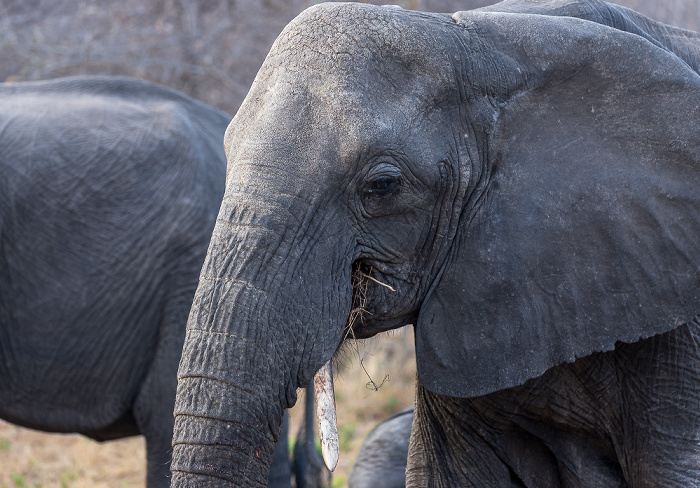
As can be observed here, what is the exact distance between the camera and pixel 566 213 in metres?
2.09

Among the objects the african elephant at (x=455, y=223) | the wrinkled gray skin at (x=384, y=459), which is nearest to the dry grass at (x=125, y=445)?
the wrinkled gray skin at (x=384, y=459)

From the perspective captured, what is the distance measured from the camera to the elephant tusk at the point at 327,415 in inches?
74.4

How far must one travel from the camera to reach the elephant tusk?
6.20 ft

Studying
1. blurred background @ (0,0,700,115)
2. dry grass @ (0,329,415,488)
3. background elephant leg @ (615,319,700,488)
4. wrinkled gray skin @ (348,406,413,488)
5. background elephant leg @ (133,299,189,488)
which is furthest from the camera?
blurred background @ (0,0,700,115)

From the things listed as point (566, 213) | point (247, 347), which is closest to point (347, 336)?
point (247, 347)

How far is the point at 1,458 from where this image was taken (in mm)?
5543

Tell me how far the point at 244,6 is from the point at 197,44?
0.45 m

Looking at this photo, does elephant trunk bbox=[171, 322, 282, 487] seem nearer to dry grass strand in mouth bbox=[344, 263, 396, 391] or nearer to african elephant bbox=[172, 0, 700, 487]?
african elephant bbox=[172, 0, 700, 487]

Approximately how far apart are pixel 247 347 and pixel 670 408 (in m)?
1.04

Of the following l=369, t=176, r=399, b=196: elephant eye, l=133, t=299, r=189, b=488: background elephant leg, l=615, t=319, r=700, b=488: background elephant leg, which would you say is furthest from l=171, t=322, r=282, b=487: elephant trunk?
l=133, t=299, r=189, b=488: background elephant leg

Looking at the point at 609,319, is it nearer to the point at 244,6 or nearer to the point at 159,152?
the point at 159,152

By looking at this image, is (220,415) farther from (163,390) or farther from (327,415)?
(163,390)

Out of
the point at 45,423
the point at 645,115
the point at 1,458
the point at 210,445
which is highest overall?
the point at 645,115

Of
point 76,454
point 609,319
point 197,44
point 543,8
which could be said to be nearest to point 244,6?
point 197,44
